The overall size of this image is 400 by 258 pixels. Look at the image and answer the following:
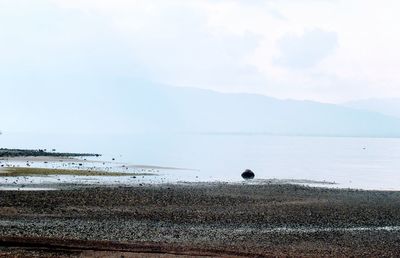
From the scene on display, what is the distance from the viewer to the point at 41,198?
3966 cm

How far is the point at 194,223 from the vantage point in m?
31.7

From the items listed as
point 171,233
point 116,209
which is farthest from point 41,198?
point 171,233

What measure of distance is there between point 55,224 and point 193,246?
8.69 meters

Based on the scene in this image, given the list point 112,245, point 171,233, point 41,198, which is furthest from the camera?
point 41,198

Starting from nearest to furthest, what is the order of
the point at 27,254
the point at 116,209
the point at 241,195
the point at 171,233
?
1. the point at 27,254
2. the point at 171,233
3. the point at 116,209
4. the point at 241,195

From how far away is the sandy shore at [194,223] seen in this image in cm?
2284

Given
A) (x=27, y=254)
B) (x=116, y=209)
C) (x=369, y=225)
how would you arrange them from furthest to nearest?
1. (x=116, y=209)
2. (x=369, y=225)
3. (x=27, y=254)

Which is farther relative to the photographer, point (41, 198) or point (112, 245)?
point (41, 198)

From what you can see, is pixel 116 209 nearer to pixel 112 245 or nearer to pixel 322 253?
pixel 112 245

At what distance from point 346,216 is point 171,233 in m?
14.0

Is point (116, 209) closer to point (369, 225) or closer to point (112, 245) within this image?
point (112, 245)

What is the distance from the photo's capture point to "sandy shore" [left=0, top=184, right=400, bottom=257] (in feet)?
74.9

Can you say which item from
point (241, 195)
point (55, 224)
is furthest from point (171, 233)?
point (241, 195)

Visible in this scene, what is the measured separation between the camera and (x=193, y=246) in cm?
2388
